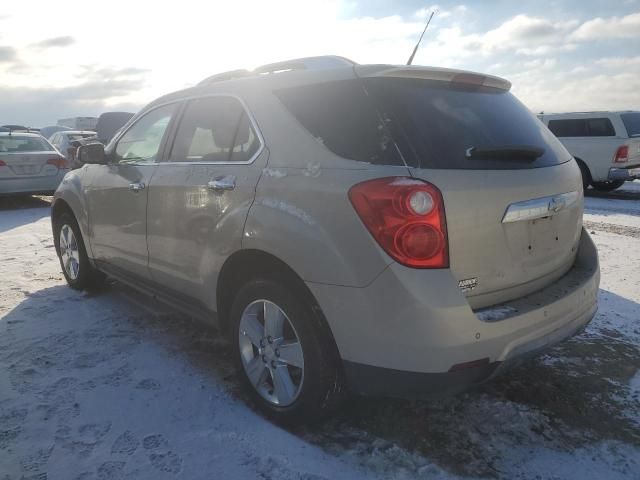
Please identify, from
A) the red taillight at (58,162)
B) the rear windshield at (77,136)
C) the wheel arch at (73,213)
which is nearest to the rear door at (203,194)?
the wheel arch at (73,213)

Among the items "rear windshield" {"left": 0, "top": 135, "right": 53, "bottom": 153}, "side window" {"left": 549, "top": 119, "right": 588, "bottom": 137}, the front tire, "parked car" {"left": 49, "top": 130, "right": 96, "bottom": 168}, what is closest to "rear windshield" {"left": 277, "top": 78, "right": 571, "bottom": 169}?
the front tire

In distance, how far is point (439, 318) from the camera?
6.35 feet

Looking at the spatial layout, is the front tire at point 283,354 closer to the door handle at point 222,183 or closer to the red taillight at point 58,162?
the door handle at point 222,183

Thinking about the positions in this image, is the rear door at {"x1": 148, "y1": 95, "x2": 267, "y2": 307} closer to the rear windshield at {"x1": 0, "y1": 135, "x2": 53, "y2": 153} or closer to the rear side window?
the rear windshield at {"x1": 0, "y1": 135, "x2": 53, "y2": 153}

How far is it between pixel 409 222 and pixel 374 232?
14 centimetres

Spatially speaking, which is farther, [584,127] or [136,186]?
[584,127]

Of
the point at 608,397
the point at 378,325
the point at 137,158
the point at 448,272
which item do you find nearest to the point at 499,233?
the point at 448,272

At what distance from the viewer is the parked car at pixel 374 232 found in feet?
6.52

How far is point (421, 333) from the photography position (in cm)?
194

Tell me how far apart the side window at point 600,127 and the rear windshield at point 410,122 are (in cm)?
1036

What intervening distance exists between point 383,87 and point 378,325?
108 cm

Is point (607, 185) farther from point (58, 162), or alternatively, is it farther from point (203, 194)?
point (58, 162)

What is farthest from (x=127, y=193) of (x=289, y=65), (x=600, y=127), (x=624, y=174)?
(x=600, y=127)

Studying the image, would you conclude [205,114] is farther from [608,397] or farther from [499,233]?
[608,397]
